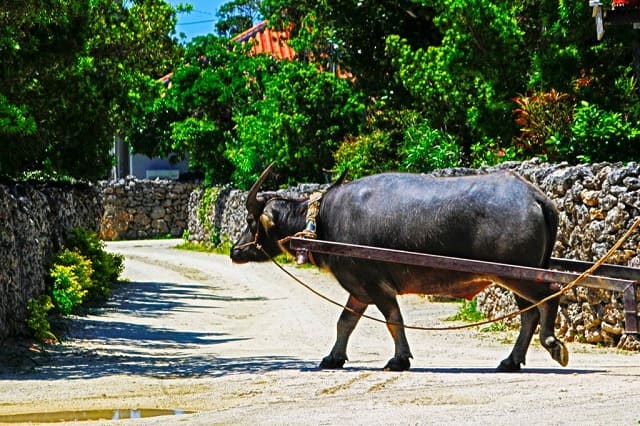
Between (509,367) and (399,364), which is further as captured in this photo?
(399,364)

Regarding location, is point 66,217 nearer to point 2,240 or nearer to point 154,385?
point 2,240

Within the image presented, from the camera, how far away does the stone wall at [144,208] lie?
4525 cm

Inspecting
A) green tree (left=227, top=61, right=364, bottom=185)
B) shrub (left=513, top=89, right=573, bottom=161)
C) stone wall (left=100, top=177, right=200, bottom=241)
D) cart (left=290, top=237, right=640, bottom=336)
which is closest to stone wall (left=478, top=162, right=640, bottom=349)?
cart (left=290, top=237, right=640, bottom=336)

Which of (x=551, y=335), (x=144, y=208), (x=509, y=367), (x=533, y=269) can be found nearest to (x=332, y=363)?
(x=509, y=367)

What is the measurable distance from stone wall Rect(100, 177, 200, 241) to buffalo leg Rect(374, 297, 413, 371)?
34.4 metres

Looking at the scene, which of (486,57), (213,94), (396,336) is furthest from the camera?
(213,94)

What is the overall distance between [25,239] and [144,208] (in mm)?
30554

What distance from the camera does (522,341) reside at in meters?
11.0

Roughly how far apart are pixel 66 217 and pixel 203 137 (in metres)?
18.9

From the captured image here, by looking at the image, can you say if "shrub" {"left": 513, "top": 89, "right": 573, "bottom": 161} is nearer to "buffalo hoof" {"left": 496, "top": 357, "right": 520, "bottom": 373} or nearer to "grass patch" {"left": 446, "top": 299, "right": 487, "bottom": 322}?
"grass patch" {"left": 446, "top": 299, "right": 487, "bottom": 322}

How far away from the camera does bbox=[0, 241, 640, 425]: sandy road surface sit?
860 centimetres

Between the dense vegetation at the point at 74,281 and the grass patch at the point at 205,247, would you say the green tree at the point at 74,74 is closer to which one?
the dense vegetation at the point at 74,281

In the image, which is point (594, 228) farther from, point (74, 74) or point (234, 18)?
point (234, 18)

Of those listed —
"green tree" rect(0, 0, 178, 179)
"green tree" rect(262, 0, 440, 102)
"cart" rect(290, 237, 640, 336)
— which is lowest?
"cart" rect(290, 237, 640, 336)
